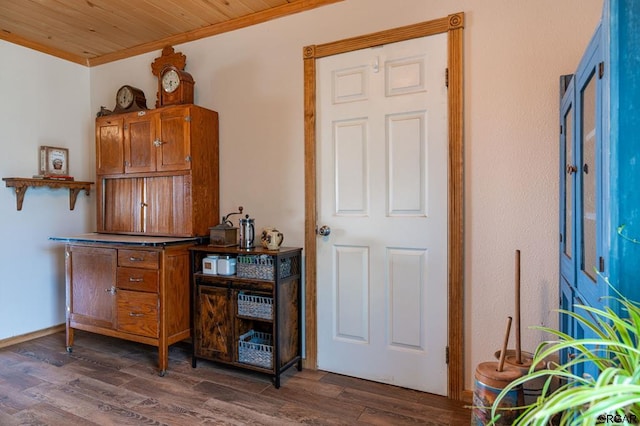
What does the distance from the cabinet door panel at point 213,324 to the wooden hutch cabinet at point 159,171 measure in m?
0.53

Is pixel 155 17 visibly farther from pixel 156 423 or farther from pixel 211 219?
pixel 156 423

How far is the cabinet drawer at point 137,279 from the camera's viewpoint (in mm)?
2596

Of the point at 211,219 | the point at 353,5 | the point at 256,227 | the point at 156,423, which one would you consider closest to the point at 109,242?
the point at 211,219

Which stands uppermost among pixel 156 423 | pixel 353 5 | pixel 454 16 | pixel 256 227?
pixel 353 5

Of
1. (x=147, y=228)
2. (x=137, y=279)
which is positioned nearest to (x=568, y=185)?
(x=137, y=279)

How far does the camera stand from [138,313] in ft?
8.72

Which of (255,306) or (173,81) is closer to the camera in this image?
(255,306)

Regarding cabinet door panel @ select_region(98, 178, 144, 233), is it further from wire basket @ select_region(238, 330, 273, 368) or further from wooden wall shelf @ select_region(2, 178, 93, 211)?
wire basket @ select_region(238, 330, 273, 368)

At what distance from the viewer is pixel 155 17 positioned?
285cm

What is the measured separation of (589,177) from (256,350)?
6.76ft

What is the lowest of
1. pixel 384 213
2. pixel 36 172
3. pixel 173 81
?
pixel 384 213

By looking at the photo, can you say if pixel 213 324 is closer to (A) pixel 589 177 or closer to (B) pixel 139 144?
(B) pixel 139 144

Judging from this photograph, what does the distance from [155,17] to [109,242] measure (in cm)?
175

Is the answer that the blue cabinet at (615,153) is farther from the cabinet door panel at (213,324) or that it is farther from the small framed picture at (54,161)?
the small framed picture at (54,161)
